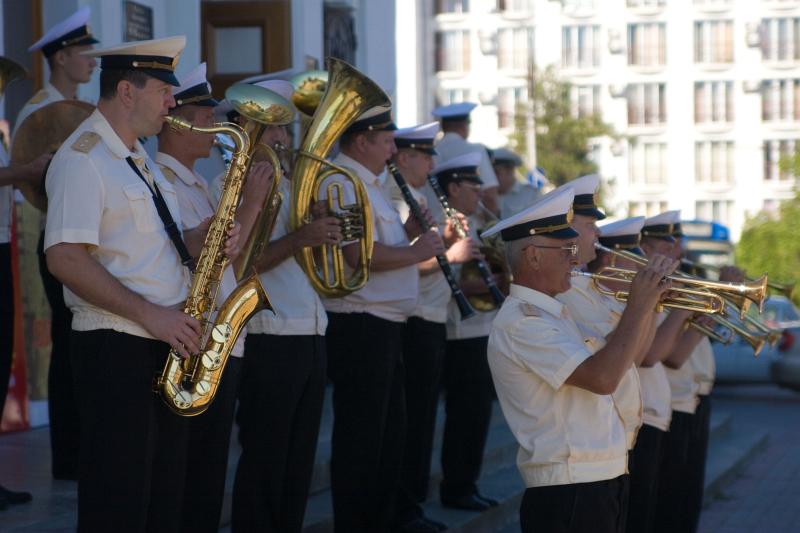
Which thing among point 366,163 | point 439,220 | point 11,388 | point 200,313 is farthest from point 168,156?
point 11,388

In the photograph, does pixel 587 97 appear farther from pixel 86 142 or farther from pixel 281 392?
pixel 86 142

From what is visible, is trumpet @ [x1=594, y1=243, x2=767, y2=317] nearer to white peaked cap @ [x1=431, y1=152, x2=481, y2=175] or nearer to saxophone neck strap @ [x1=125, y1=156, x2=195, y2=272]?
saxophone neck strap @ [x1=125, y1=156, x2=195, y2=272]

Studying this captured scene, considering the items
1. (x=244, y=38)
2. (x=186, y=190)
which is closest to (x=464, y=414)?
(x=186, y=190)

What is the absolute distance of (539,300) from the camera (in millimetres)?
4852

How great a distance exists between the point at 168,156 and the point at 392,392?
1.95 m

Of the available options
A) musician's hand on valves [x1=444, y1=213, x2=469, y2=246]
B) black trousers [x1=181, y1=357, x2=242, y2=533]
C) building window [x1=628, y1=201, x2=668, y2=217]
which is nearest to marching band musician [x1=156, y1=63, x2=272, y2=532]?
black trousers [x1=181, y1=357, x2=242, y2=533]

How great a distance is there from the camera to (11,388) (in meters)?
8.37

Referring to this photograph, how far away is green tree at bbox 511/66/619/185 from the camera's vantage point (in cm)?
5184

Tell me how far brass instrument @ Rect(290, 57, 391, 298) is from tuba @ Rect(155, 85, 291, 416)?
105 cm

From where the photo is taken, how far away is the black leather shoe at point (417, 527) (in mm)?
7207

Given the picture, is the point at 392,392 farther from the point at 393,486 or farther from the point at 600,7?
the point at 600,7

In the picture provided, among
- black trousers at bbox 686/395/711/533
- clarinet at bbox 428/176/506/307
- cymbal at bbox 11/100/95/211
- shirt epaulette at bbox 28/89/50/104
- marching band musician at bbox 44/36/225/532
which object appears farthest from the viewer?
clarinet at bbox 428/176/506/307

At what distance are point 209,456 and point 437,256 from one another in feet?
7.66

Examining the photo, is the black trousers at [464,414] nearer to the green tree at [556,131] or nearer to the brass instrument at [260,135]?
the brass instrument at [260,135]
